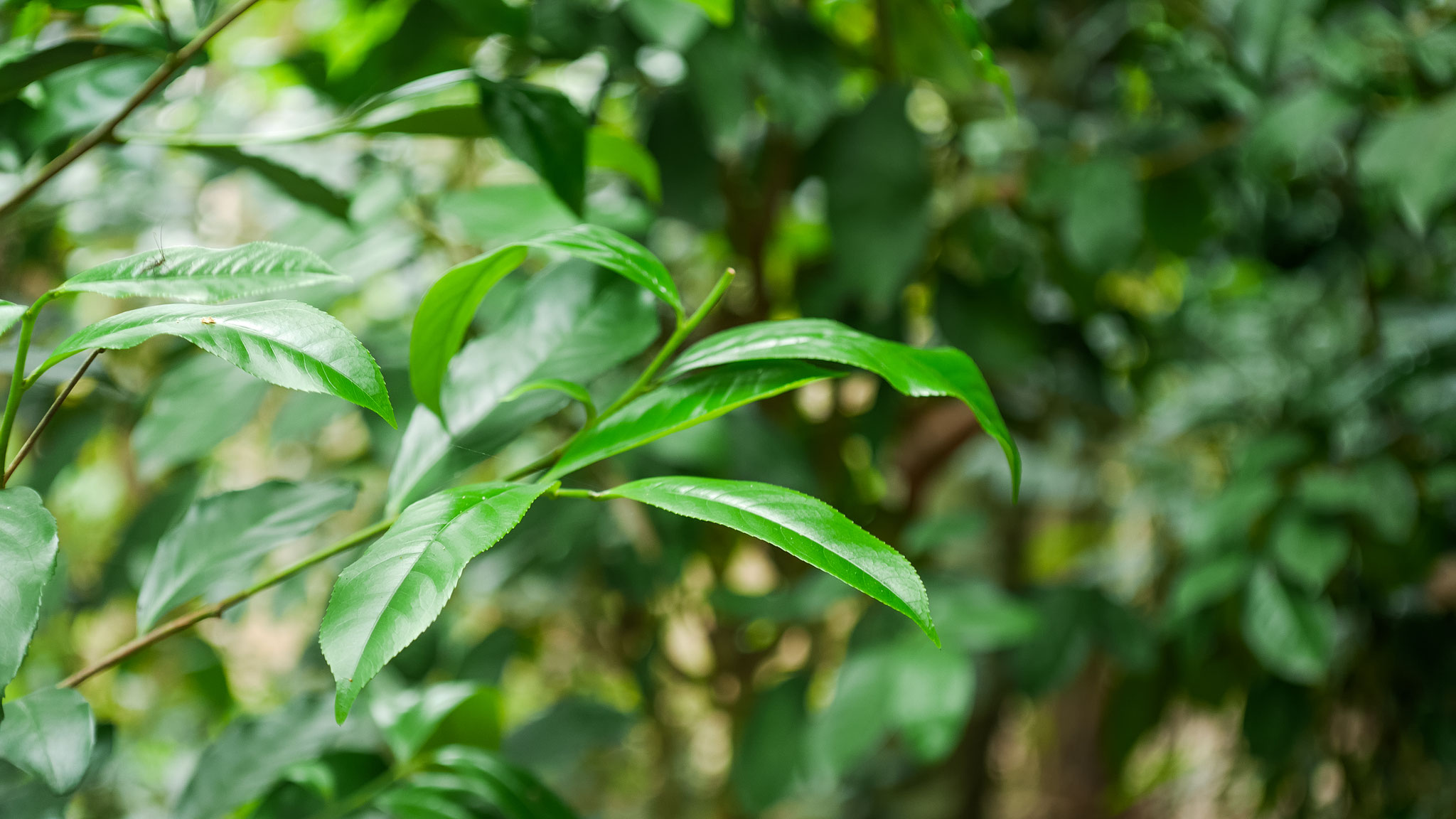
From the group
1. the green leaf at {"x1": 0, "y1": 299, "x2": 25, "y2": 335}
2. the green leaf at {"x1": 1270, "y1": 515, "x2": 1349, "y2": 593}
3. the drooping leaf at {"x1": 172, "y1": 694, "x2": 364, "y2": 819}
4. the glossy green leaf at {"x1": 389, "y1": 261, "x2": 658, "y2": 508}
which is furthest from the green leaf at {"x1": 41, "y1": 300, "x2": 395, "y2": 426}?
the green leaf at {"x1": 1270, "y1": 515, "x2": 1349, "y2": 593}

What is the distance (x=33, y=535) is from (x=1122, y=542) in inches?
66.7

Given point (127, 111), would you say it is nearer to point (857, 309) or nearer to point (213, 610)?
point (213, 610)

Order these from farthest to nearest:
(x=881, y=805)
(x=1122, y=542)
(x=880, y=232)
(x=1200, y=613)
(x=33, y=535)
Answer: (x=1122, y=542)
(x=881, y=805)
(x=1200, y=613)
(x=880, y=232)
(x=33, y=535)

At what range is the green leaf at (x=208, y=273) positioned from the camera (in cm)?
24

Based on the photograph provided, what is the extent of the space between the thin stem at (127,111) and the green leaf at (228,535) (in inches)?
4.7

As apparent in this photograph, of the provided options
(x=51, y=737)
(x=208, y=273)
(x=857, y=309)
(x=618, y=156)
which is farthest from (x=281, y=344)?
(x=857, y=309)

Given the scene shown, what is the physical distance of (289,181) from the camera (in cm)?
41

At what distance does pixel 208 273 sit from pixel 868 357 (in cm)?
17

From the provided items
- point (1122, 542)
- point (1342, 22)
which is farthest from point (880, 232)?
point (1122, 542)

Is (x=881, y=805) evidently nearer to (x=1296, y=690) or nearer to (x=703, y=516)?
(x=1296, y=690)

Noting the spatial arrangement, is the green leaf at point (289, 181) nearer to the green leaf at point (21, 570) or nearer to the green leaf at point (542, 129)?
the green leaf at point (542, 129)

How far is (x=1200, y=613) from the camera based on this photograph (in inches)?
30.3

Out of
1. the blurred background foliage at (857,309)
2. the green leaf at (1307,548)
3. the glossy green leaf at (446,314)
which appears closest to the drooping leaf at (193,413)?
the blurred background foliage at (857,309)

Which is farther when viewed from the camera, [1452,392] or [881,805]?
[881,805]
